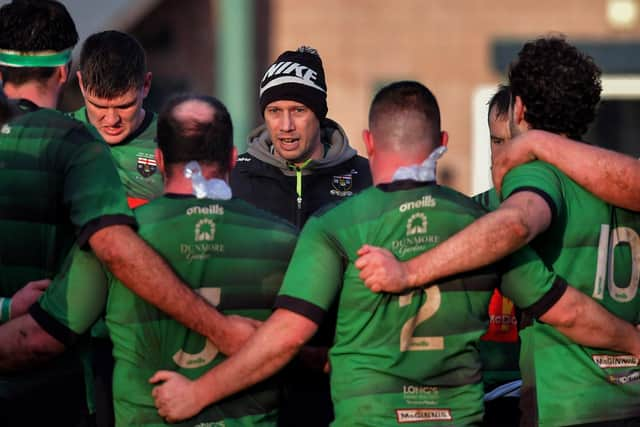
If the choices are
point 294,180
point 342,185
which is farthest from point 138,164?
point 342,185

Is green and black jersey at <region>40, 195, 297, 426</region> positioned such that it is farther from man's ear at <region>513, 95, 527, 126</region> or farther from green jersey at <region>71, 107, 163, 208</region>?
green jersey at <region>71, 107, 163, 208</region>

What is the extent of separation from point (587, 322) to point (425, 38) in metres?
10.3

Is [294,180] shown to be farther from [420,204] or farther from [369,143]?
[420,204]

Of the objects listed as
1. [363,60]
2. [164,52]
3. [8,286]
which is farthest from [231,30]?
[8,286]

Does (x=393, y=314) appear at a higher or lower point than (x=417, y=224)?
lower

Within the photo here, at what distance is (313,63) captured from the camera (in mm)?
6578

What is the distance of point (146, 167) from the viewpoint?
6355 millimetres

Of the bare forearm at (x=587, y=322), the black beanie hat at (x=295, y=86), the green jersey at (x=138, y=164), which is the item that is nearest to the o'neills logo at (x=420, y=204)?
the bare forearm at (x=587, y=322)

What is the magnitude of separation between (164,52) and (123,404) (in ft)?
37.3

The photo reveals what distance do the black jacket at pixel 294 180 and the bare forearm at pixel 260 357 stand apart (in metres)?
1.72

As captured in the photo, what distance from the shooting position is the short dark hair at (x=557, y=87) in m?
4.90

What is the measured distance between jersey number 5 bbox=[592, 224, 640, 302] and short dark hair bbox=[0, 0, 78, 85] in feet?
7.57

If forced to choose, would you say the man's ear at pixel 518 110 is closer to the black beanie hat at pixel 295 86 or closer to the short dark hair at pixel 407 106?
the short dark hair at pixel 407 106

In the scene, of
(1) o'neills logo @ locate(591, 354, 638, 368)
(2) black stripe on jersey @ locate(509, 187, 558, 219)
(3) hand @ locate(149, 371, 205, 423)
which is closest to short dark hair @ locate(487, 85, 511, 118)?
(2) black stripe on jersey @ locate(509, 187, 558, 219)
